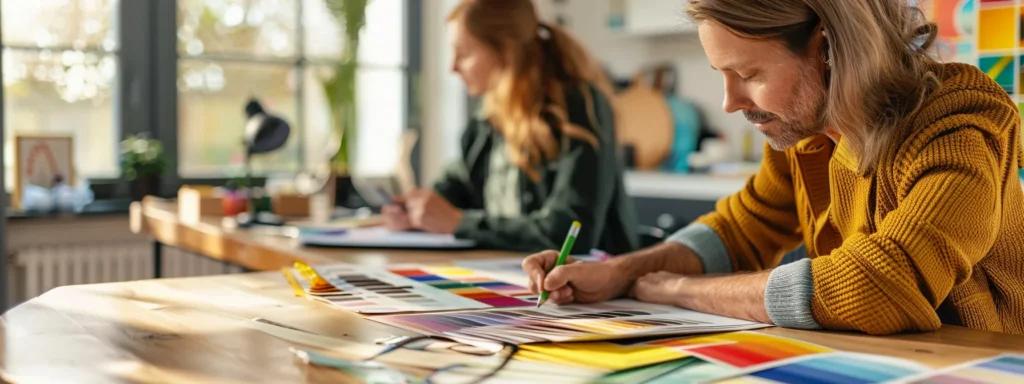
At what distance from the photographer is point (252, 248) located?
6.70 feet

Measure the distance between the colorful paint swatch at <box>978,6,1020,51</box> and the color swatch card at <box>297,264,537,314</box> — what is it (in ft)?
5.71

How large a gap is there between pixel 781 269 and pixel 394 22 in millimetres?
3758

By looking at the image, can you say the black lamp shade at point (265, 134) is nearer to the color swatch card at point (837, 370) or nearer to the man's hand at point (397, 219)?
the man's hand at point (397, 219)

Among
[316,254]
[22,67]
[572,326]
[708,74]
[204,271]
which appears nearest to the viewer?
[572,326]

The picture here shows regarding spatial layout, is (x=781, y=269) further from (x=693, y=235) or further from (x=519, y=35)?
(x=519, y=35)

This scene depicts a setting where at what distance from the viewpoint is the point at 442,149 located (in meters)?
4.77

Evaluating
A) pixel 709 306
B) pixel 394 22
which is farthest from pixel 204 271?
pixel 709 306

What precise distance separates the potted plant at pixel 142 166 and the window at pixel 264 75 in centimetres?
25

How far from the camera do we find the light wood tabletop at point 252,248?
180cm

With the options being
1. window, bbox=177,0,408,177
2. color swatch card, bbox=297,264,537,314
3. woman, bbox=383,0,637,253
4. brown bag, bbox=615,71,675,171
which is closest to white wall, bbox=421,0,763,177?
brown bag, bbox=615,71,675,171

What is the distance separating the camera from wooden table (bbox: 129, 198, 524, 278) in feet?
5.91

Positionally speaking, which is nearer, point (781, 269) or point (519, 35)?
point (781, 269)

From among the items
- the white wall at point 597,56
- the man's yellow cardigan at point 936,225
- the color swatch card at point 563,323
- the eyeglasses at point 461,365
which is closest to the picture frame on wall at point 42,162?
the white wall at point 597,56

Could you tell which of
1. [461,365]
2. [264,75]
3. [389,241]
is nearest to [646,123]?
[264,75]
